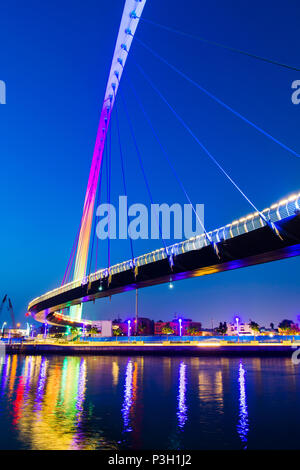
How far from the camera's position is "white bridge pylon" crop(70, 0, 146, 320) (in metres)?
39.8

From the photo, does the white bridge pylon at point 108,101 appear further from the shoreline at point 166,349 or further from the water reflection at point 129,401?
the water reflection at point 129,401

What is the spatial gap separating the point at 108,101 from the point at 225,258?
3241cm

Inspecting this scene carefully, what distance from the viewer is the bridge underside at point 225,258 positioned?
90.0 feet

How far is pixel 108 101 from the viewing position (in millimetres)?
54375

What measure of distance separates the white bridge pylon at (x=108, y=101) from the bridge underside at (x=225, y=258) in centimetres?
1093

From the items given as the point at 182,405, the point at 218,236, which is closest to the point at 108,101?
the point at 218,236

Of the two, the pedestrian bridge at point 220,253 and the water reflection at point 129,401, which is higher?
the pedestrian bridge at point 220,253

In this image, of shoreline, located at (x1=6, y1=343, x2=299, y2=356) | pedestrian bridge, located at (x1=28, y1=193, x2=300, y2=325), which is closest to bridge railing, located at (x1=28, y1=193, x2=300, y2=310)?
pedestrian bridge, located at (x1=28, y1=193, x2=300, y2=325)

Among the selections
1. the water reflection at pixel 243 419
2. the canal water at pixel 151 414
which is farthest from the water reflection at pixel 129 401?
the water reflection at pixel 243 419

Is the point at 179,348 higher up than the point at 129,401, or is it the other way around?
the point at 179,348

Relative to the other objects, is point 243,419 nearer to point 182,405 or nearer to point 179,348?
point 182,405

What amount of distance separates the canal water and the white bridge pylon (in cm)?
3322

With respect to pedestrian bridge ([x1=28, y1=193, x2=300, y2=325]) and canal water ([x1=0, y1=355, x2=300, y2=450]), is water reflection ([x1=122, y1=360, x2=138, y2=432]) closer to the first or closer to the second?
canal water ([x1=0, y1=355, x2=300, y2=450])

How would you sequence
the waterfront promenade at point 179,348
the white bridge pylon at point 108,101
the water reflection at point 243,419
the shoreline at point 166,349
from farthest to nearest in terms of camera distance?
the waterfront promenade at point 179,348 < the shoreline at point 166,349 < the white bridge pylon at point 108,101 < the water reflection at point 243,419
